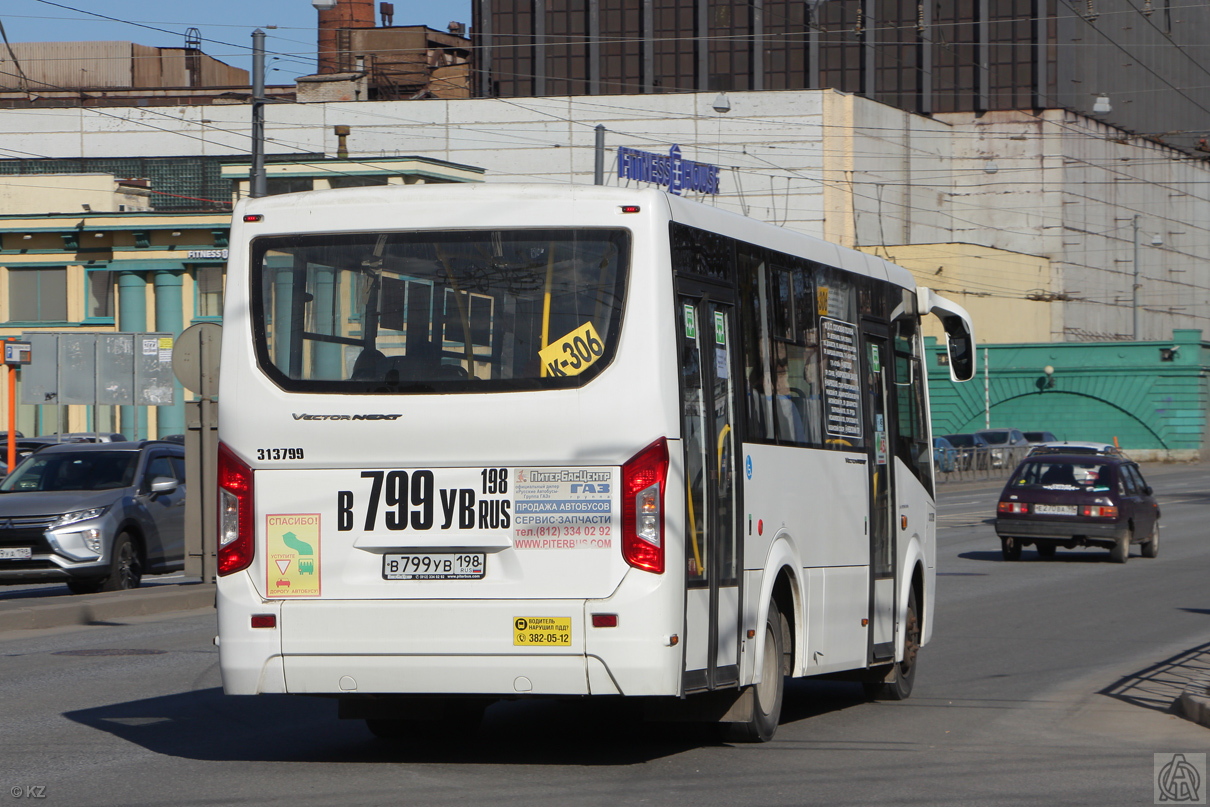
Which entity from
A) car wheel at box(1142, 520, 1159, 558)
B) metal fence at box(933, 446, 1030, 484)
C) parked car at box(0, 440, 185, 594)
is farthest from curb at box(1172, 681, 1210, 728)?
metal fence at box(933, 446, 1030, 484)

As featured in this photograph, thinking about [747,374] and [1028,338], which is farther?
[1028,338]

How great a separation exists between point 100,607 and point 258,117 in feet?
39.2

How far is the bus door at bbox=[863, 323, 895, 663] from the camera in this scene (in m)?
10.7

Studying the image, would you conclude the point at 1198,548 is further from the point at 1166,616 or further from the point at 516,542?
the point at 516,542

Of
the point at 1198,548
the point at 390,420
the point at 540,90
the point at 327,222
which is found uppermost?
the point at 540,90

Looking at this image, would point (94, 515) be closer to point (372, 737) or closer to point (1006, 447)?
point (372, 737)

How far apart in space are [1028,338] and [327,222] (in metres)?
79.0

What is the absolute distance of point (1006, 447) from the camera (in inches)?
A: 2400

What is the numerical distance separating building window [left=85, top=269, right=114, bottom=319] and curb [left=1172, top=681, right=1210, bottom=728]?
54.6 meters

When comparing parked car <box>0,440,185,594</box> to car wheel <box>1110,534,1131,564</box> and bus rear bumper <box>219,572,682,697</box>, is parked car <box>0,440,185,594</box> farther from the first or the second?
car wheel <box>1110,534,1131,564</box>

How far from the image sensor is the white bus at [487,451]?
25.5 ft

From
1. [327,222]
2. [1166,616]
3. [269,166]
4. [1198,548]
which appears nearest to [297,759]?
[327,222]

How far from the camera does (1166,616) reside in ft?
57.6

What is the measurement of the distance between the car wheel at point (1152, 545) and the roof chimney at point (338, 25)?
2792 inches
